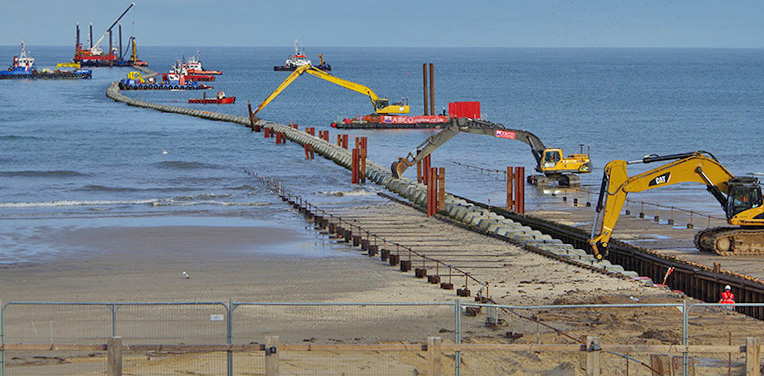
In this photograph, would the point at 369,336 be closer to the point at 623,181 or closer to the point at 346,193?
the point at 623,181

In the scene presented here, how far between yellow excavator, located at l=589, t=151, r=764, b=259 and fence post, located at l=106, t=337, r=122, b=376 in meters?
20.3

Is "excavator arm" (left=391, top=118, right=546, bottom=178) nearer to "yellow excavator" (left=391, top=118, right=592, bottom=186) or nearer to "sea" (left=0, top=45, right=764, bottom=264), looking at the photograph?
"yellow excavator" (left=391, top=118, right=592, bottom=186)

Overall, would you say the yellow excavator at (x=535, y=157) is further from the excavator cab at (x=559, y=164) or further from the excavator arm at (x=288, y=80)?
the excavator arm at (x=288, y=80)

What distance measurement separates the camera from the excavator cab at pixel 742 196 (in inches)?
1441

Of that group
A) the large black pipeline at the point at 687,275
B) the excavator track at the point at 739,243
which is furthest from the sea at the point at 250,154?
the excavator track at the point at 739,243

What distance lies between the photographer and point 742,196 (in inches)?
1443

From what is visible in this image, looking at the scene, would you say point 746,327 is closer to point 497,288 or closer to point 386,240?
point 497,288

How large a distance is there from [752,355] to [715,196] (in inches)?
781

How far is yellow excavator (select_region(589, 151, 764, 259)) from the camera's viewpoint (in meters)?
35.3

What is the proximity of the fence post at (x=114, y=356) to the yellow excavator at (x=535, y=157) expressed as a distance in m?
34.5

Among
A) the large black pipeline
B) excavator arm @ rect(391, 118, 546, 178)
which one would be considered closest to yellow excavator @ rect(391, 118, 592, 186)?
excavator arm @ rect(391, 118, 546, 178)

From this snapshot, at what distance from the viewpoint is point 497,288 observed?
30.6m

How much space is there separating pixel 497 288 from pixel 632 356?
10.2m

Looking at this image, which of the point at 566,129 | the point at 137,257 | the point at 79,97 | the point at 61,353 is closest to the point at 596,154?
the point at 566,129
